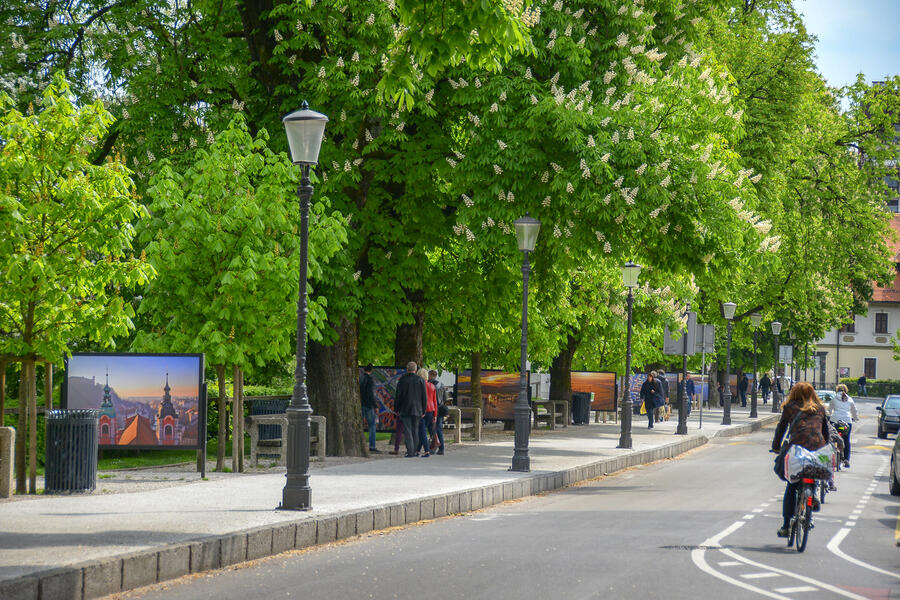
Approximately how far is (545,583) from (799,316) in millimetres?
43830

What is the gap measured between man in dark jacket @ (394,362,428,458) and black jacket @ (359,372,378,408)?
6.15ft

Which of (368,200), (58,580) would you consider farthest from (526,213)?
(58,580)

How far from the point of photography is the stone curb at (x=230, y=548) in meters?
8.22

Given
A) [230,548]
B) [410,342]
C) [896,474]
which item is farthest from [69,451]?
[410,342]

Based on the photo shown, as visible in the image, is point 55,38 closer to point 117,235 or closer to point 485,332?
point 117,235

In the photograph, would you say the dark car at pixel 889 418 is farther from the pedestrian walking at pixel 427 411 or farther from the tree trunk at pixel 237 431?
the tree trunk at pixel 237 431

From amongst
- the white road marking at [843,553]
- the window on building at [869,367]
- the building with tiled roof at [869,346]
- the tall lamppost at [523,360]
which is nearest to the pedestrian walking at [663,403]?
the tall lamppost at [523,360]

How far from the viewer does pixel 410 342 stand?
26.5 meters

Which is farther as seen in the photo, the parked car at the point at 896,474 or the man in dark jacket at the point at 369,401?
the man in dark jacket at the point at 369,401

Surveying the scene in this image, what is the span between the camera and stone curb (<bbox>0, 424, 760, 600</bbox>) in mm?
8219

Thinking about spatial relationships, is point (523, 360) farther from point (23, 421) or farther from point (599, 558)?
point (599, 558)

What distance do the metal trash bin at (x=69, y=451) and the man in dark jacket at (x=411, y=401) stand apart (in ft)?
28.3

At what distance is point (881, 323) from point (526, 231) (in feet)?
310

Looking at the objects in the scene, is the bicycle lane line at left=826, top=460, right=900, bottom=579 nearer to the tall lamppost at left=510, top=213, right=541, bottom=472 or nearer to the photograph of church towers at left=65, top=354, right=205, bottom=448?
the tall lamppost at left=510, top=213, right=541, bottom=472
